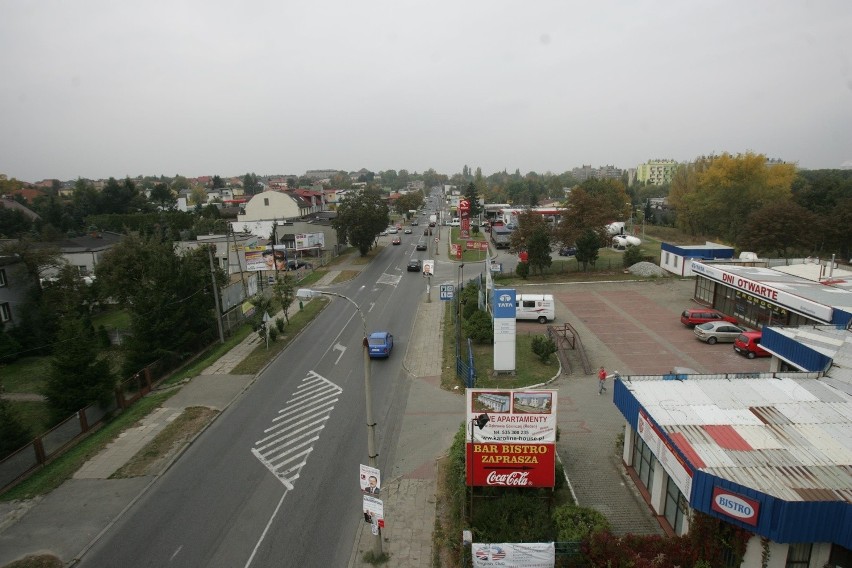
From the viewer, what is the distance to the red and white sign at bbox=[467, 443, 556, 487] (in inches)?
522

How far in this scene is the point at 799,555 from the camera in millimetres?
9914

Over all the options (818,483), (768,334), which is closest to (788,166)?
(768,334)

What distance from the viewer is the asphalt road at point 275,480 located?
1249 centimetres

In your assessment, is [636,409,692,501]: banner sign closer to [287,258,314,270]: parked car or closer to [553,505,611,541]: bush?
[553,505,611,541]: bush

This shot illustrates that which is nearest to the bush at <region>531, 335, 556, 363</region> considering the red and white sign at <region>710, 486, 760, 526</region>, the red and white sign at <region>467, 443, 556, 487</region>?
the red and white sign at <region>467, 443, 556, 487</region>

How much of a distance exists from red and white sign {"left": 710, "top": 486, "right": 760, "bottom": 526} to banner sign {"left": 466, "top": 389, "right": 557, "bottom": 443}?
13.4ft

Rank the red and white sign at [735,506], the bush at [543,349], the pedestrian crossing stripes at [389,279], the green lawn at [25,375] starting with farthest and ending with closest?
the pedestrian crossing stripes at [389,279]
the green lawn at [25,375]
the bush at [543,349]
the red and white sign at [735,506]

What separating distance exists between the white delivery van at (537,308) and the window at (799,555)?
21685 millimetres

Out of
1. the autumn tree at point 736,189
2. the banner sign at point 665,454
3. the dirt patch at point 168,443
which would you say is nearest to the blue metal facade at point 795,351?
the banner sign at point 665,454

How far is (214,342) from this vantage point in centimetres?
3075

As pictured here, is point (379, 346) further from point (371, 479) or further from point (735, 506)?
point (735, 506)

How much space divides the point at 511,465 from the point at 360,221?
45342 millimetres

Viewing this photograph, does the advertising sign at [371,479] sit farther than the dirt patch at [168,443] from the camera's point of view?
No

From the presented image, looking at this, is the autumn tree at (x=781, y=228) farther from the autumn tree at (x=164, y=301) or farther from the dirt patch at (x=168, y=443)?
the dirt patch at (x=168, y=443)
